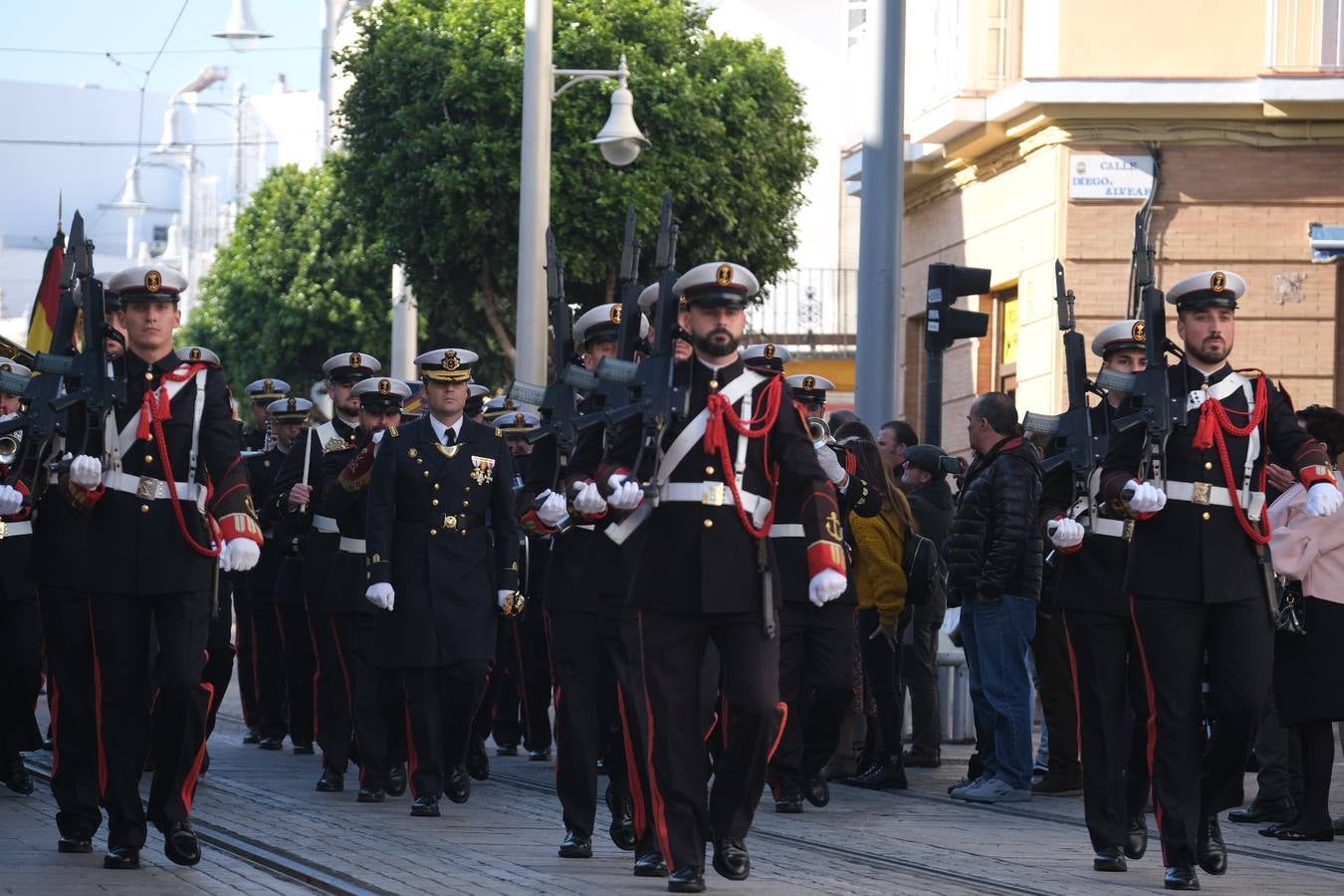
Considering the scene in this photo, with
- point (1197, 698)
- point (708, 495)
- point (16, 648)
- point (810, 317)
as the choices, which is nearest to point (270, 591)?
point (16, 648)

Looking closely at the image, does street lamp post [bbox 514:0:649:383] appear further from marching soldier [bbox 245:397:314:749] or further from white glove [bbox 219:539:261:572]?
white glove [bbox 219:539:261:572]

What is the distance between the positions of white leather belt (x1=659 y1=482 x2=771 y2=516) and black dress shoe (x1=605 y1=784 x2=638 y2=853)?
66.5 inches

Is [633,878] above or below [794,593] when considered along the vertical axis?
below

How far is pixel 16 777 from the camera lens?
12.7 meters

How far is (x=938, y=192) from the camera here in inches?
1007

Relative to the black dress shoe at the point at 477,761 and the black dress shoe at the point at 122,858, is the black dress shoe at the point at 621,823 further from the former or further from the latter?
the black dress shoe at the point at 477,761

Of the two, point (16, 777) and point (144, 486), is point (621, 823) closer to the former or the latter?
point (144, 486)

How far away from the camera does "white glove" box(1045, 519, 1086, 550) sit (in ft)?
34.5

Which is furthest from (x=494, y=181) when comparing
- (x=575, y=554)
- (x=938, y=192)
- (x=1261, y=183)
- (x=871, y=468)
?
A: (x=575, y=554)

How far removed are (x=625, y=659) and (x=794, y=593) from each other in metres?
2.05

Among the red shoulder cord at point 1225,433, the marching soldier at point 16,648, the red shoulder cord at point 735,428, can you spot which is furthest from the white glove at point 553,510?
the marching soldier at point 16,648

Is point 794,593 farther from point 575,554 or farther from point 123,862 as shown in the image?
point 123,862

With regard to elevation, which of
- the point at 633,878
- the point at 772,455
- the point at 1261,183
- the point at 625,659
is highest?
the point at 1261,183

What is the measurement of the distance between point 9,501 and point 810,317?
95.0 ft
